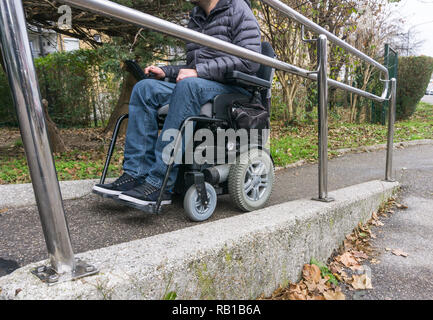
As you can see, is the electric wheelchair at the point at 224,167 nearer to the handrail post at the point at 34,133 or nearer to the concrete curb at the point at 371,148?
the handrail post at the point at 34,133

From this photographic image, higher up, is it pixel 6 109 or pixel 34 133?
pixel 6 109

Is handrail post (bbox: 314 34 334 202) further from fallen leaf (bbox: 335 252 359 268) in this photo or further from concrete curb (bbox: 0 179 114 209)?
concrete curb (bbox: 0 179 114 209)

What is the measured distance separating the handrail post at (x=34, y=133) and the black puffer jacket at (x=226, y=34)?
1137 mm

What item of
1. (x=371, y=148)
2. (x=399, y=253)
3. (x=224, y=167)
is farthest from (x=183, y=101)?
(x=371, y=148)

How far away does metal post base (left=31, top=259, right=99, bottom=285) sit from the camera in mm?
914

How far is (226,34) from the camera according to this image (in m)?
2.11

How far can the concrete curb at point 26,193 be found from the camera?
204 centimetres

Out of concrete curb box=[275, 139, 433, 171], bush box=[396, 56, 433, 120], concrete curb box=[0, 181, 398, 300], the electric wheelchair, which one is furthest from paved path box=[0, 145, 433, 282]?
bush box=[396, 56, 433, 120]

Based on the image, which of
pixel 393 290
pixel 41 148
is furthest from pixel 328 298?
pixel 41 148

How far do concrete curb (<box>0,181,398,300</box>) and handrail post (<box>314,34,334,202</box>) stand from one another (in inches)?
4.9

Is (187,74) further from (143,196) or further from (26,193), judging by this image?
(26,193)

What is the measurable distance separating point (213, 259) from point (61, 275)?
1.68 ft

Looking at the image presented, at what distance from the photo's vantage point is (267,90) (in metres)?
2.29
